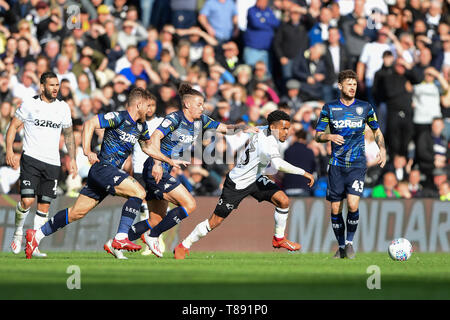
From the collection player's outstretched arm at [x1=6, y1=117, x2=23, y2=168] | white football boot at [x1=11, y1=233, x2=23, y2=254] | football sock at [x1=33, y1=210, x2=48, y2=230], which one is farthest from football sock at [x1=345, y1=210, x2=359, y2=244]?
player's outstretched arm at [x1=6, y1=117, x2=23, y2=168]

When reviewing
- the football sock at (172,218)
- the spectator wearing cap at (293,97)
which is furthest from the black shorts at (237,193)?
the spectator wearing cap at (293,97)

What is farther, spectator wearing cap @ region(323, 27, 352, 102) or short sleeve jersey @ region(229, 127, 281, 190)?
spectator wearing cap @ region(323, 27, 352, 102)

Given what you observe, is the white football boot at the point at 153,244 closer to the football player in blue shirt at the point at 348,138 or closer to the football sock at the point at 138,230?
the football sock at the point at 138,230

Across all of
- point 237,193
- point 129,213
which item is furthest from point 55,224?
point 237,193

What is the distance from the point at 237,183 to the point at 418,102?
969cm

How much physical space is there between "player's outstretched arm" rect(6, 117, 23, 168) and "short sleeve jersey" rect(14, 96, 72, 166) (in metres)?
0.11

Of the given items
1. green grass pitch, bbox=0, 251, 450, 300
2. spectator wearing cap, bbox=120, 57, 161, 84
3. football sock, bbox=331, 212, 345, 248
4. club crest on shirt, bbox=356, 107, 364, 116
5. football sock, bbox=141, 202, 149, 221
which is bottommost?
green grass pitch, bbox=0, 251, 450, 300

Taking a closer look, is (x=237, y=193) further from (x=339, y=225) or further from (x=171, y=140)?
(x=339, y=225)

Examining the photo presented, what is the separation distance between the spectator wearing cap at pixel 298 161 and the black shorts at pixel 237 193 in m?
5.11

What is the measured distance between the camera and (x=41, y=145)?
1571 cm

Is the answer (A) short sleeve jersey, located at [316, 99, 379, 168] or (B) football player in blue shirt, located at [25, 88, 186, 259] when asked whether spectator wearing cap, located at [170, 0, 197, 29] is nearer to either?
(A) short sleeve jersey, located at [316, 99, 379, 168]

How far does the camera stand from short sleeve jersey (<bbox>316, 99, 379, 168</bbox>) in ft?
52.1
